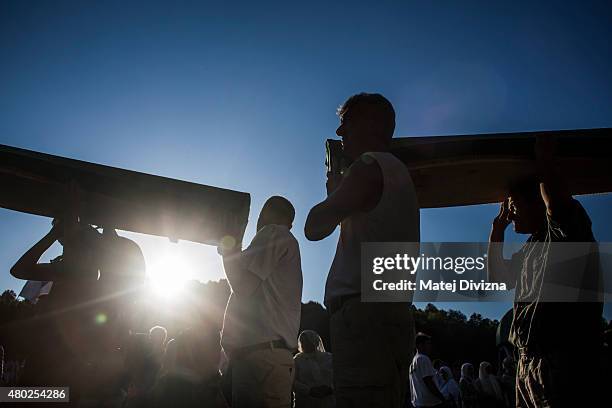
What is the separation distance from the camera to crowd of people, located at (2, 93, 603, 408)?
1.83 meters

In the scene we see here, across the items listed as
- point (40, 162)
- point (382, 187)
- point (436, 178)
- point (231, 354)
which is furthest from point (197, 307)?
point (382, 187)

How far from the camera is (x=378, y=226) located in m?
1.91

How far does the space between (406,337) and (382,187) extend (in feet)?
2.06

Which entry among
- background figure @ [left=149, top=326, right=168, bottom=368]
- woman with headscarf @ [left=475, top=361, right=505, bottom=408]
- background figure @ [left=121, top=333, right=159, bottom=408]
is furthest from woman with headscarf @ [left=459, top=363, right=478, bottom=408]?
background figure @ [left=121, top=333, right=159, bottom=408]

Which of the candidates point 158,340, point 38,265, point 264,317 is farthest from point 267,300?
point 158,340

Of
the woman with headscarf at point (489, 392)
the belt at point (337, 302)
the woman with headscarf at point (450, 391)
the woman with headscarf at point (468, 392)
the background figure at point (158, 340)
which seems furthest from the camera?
the woman with headscarf at point (468, 392)

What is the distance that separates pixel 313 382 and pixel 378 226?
5031 millimetres

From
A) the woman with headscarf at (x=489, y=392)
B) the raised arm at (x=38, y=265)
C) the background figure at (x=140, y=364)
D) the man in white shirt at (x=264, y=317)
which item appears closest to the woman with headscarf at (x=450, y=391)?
the woman with headscarf at (x=489, y=392)

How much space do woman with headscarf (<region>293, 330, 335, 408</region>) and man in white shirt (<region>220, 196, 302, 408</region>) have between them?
3.34 meters

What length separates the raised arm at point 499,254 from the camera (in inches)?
139

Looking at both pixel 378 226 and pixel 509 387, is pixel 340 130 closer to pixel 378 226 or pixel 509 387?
pixel 378 226

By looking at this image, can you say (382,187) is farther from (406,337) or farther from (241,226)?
(241,226)

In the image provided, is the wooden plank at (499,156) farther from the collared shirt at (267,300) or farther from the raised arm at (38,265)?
the raised arm at (38,265)

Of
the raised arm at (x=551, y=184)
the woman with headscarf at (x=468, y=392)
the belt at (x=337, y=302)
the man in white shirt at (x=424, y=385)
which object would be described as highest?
the raised arm at (x=551, y=184)
